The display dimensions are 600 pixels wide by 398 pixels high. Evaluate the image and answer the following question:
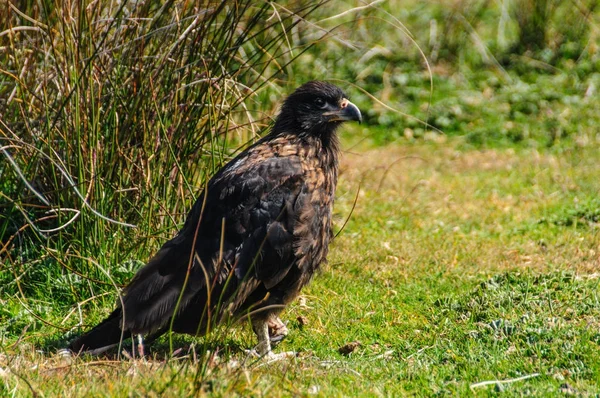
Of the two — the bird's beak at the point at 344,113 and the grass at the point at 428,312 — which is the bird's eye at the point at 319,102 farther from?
the grass at the point at 428,312

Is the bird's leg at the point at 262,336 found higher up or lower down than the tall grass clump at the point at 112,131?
lower down

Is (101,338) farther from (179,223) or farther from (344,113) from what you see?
(344,113)

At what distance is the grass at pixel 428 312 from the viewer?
4125 mm

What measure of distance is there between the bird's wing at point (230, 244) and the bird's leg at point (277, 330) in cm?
46

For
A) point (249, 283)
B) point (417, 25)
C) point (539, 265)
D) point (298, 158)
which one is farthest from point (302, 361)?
point (417, 25)

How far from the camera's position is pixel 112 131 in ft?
17.9

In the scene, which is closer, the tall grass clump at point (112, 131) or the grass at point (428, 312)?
the grass at point (428, 312)

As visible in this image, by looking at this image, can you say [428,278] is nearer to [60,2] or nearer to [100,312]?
[100,312]

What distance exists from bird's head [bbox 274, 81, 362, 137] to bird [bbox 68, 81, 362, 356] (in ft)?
0.67

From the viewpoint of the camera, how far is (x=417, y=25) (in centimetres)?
1145

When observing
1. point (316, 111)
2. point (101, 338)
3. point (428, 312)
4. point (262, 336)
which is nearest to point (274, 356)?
point (262, 336)

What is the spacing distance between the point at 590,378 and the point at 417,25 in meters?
7.74

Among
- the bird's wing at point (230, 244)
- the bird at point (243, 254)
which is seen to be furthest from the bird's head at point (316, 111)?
the bird's wing at point (230, 244)

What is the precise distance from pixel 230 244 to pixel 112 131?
1.23 metres
